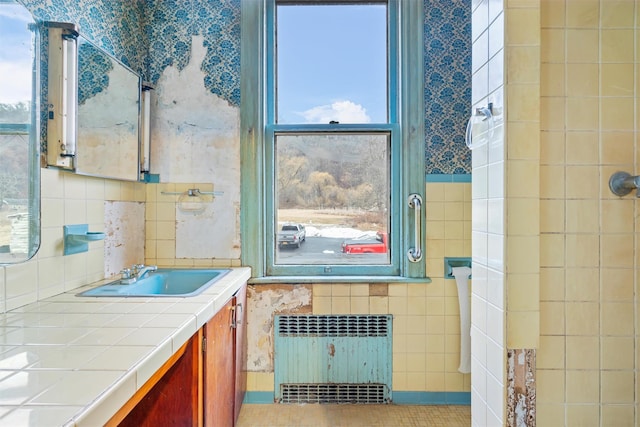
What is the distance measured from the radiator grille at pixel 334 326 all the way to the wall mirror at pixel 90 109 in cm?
123

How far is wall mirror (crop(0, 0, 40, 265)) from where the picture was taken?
1203 millimetres

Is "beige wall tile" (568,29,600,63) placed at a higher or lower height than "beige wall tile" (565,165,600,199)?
higher

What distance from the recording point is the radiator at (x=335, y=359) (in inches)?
86.1

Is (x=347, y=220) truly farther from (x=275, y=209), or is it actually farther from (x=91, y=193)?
(x=91, y=193)

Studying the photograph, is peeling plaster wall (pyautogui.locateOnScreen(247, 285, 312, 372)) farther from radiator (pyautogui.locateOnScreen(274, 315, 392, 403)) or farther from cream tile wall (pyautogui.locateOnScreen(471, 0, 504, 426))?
cream tile wall (pyautogui.locateOnScreen(471, 0, 504, 426))

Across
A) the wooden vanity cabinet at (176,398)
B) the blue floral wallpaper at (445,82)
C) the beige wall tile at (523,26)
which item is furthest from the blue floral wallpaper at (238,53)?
the wooden vanity cabinet at (176,398)

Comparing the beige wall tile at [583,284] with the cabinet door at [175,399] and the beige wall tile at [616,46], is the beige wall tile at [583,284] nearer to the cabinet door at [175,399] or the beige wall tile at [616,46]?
the beige wall tile at [616,46]

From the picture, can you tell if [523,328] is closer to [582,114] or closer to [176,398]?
[582,114]

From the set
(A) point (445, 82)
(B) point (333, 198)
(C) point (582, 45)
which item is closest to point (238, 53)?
(B) point (333, 198)

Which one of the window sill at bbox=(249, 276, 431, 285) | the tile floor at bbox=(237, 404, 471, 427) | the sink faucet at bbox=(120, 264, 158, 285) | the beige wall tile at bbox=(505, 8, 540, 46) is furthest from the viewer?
the window sill at bbox=(249, 276, 431, 285)

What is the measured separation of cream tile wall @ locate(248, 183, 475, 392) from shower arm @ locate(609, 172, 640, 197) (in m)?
1.09

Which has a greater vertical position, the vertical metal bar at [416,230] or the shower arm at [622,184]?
the shower arm at [622,184]

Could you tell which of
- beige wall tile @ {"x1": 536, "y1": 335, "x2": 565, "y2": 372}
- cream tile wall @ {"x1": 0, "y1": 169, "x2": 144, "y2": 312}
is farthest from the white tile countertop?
beige wall tile @ {"x1": 536, "y1": 335, "x2": 565, "y2": 372}

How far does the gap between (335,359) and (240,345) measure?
0.58 m
